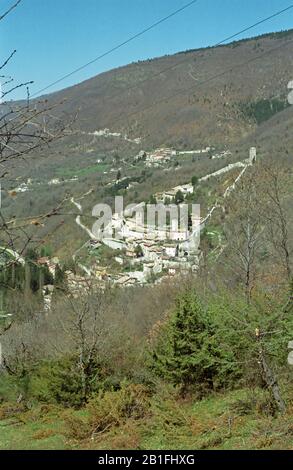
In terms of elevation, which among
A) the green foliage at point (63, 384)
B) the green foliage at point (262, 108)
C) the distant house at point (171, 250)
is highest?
the green foliage at point (262, 108)

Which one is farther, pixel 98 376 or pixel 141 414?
pixel 98 376

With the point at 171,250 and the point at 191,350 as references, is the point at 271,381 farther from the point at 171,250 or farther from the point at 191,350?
the point at 171,250

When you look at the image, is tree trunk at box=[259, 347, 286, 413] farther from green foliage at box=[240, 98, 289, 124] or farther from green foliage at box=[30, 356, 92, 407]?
green foliage at box=[240, 98, 289, 124]

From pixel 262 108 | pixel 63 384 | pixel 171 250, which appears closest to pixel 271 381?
pixel 63 384

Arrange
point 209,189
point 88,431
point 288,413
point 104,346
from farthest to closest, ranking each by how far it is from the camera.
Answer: point 209,189
point 104,346
point 88,431
point 288,413

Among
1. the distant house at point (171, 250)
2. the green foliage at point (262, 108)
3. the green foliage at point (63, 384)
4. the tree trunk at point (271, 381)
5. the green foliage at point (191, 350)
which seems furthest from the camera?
the green foliage at point (262, 108)

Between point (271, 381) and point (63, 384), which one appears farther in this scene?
point (63, 384)

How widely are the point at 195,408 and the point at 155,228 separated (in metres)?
43.7

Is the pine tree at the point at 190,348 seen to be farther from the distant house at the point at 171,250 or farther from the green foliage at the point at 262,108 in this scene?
the green foliage at the point at 262,108

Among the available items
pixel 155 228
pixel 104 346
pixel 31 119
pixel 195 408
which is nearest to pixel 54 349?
pixel 104 346

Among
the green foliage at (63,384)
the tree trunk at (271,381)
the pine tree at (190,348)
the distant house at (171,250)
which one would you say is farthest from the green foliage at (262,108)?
the tree trunk at (271,381)

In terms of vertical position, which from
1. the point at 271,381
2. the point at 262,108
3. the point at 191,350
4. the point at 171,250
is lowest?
the point at 191,350

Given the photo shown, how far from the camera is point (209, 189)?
173 ft
